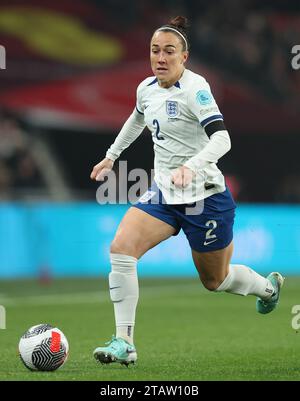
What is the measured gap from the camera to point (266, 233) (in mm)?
17703

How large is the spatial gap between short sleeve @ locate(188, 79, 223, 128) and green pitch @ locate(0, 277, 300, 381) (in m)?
1.63

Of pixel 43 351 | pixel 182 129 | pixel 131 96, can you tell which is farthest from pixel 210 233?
pixel 131 96

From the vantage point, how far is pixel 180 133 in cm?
731

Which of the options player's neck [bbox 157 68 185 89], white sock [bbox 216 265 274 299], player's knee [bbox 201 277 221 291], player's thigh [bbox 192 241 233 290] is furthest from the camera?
white sock [bbox 216 265 274 299]

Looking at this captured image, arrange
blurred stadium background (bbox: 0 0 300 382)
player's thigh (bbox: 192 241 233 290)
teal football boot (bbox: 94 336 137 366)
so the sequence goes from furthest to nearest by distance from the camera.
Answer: blurred stadium background (bbox: 0 0 300 382), player's thigh (bbox: 192 241 233 290), teal football boot (bbox: 94 336 137 366)

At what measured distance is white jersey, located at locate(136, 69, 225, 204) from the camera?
23.8 ft

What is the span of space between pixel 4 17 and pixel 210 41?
4184 millimetres

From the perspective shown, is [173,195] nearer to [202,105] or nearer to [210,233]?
[210,233]

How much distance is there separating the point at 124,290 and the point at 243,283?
993 millimetres

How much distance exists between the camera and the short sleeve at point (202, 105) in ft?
23.3

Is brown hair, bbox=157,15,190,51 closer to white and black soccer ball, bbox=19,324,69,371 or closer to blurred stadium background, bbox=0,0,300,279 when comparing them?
white and black soccer ball, bbox=19,324,69,371

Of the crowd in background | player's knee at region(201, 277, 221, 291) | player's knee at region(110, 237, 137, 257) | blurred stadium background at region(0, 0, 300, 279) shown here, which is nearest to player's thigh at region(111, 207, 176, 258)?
player's knee at region(110, 237, 137, 257)
